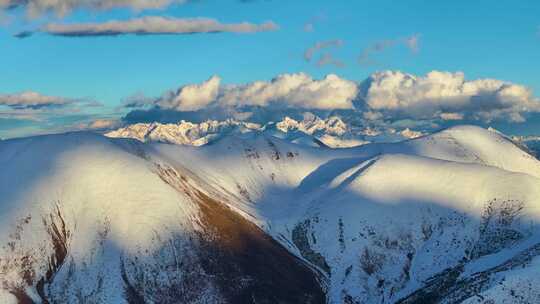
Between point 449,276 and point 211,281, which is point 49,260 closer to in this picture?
point 211,281

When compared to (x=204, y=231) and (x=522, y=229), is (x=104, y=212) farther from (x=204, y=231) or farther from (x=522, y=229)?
(x=522, y=229)

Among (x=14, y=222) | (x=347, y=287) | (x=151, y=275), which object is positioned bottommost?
(x=347, y=287)

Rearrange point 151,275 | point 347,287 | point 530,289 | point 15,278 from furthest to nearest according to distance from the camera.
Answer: point 347,287 → point 151,275 → point 15,278 → point 530,289

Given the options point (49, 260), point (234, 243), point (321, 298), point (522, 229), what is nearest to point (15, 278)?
point (49, 260)

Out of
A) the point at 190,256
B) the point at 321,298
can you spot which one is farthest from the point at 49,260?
the point at 321,298

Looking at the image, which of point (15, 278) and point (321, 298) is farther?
point (321, 298)

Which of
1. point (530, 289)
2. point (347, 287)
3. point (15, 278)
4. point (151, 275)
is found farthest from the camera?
point (347, 287)

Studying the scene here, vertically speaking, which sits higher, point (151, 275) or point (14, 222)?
point (14, 222)

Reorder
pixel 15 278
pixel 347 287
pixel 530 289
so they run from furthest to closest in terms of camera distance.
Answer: pixel 347 287 → pixel 15 278 → pixel 530 289

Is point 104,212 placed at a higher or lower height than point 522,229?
higher
